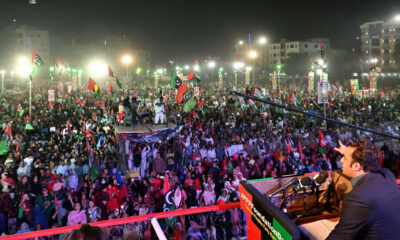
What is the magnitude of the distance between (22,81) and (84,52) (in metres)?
30.1

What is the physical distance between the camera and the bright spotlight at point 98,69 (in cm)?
8519

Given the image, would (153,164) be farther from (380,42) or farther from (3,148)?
(380,42)

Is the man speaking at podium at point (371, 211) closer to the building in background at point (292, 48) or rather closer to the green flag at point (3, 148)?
the green flag at point (3, 148)

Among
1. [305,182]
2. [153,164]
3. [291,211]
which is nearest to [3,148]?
[153,164]

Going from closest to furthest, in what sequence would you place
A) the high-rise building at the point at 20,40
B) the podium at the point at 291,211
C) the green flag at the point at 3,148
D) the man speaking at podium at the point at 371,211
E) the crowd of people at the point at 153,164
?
the man speaking at podium at the point at 371,211, the podium at the point at 291,211, the crowd of people at the point at 153,164, the green flag at the point at 3,148, the high-rise building at the point at 20,40

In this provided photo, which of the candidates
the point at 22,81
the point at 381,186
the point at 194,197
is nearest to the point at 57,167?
the point at 194,197

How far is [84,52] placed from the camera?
99562mm

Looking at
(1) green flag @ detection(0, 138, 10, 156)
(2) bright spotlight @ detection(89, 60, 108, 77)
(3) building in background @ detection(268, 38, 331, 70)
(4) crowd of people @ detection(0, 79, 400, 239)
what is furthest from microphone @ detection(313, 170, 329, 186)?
(3) building in background @ detection(268, 38, 331, 70)

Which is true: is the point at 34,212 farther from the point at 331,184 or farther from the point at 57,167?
the point at 331,184

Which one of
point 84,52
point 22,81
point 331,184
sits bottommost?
point 331,184

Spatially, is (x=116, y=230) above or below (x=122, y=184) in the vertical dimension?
above

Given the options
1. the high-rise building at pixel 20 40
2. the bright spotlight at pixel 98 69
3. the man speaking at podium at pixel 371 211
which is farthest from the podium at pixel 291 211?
the high-rise building at pixel 20 40

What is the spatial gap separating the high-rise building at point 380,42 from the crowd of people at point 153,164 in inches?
2672

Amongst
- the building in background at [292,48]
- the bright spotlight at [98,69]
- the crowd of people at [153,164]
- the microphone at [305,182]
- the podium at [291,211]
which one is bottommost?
the crowd of people at [153,164]
